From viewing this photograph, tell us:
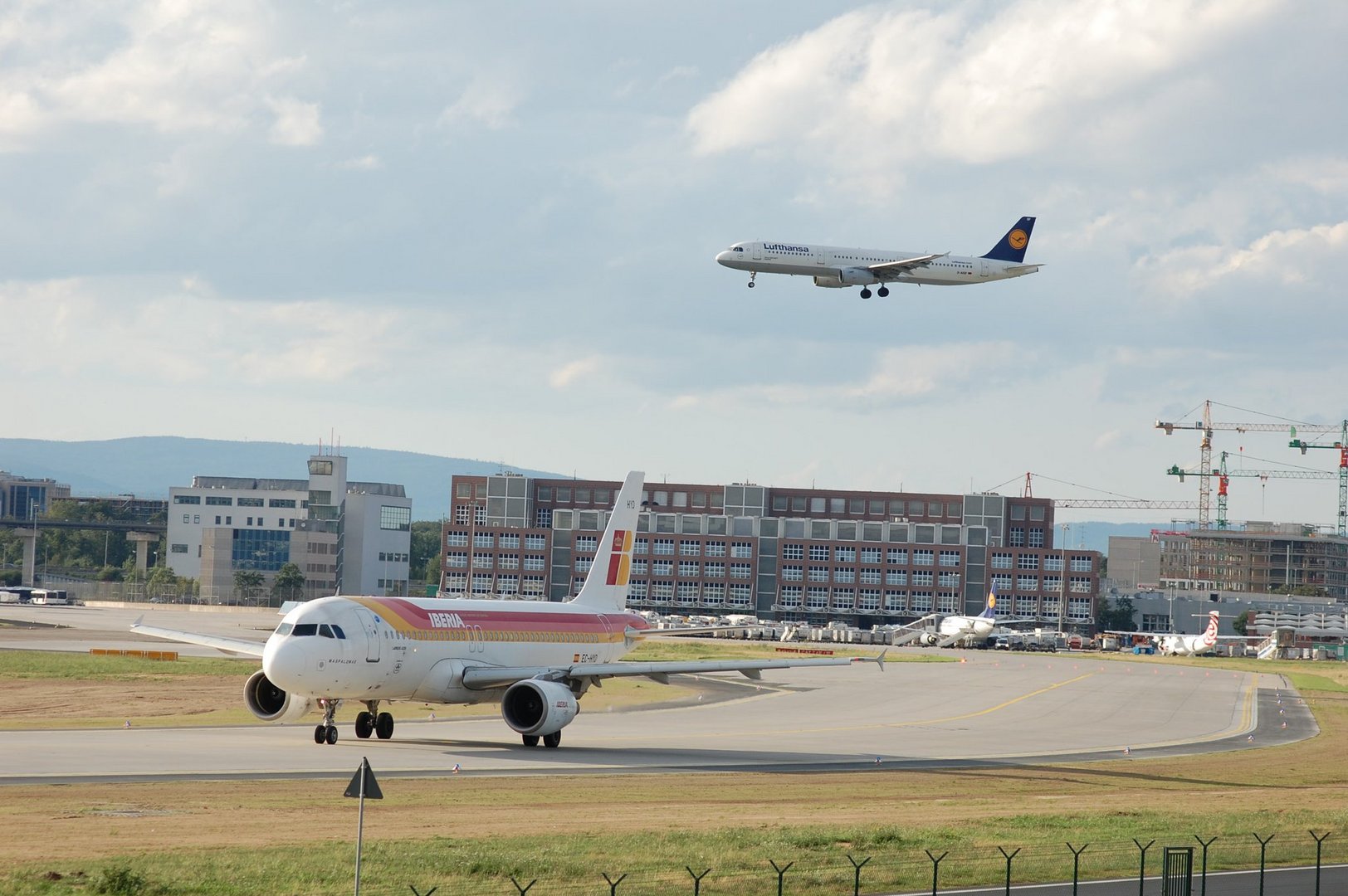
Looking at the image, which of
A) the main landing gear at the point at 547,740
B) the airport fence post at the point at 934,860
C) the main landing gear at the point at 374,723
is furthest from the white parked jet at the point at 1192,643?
the airport fence post at the point at 934,860

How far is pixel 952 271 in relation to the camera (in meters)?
91.3

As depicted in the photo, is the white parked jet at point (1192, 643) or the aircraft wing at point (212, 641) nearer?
the aircraft wing at point (212, 641)

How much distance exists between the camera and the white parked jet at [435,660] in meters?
44.1

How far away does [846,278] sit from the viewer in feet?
284

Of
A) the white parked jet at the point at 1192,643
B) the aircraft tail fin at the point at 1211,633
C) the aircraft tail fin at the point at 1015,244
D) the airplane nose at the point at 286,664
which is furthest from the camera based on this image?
the white parked jet at the point at 1192,643

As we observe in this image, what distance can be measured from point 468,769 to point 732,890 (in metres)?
18.1

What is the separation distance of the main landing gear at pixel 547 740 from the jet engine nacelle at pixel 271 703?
6811 mm

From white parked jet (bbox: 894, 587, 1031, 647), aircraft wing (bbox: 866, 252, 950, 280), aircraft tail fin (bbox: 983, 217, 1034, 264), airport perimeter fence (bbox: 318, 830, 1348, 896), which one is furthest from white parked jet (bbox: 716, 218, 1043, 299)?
white parked jet (bbox: 894, 587, 1031, 647)

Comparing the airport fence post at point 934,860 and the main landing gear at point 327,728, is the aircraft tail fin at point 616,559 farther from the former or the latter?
the airport fence post at point 934,860

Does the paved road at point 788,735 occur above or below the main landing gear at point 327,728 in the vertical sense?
below

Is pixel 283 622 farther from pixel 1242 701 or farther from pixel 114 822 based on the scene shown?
pixel 1242 701

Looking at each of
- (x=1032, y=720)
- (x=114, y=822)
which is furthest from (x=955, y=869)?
(x=1032, y=720)

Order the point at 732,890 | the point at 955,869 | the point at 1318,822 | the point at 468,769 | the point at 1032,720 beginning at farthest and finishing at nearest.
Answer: the point at 1032,720 → the point at 468,769 → the point at 1318,822 → the point at 955,869 → the point at 732,890

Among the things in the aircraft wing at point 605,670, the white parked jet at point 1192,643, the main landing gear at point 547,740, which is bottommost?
the white parked jet at point 1192,643
